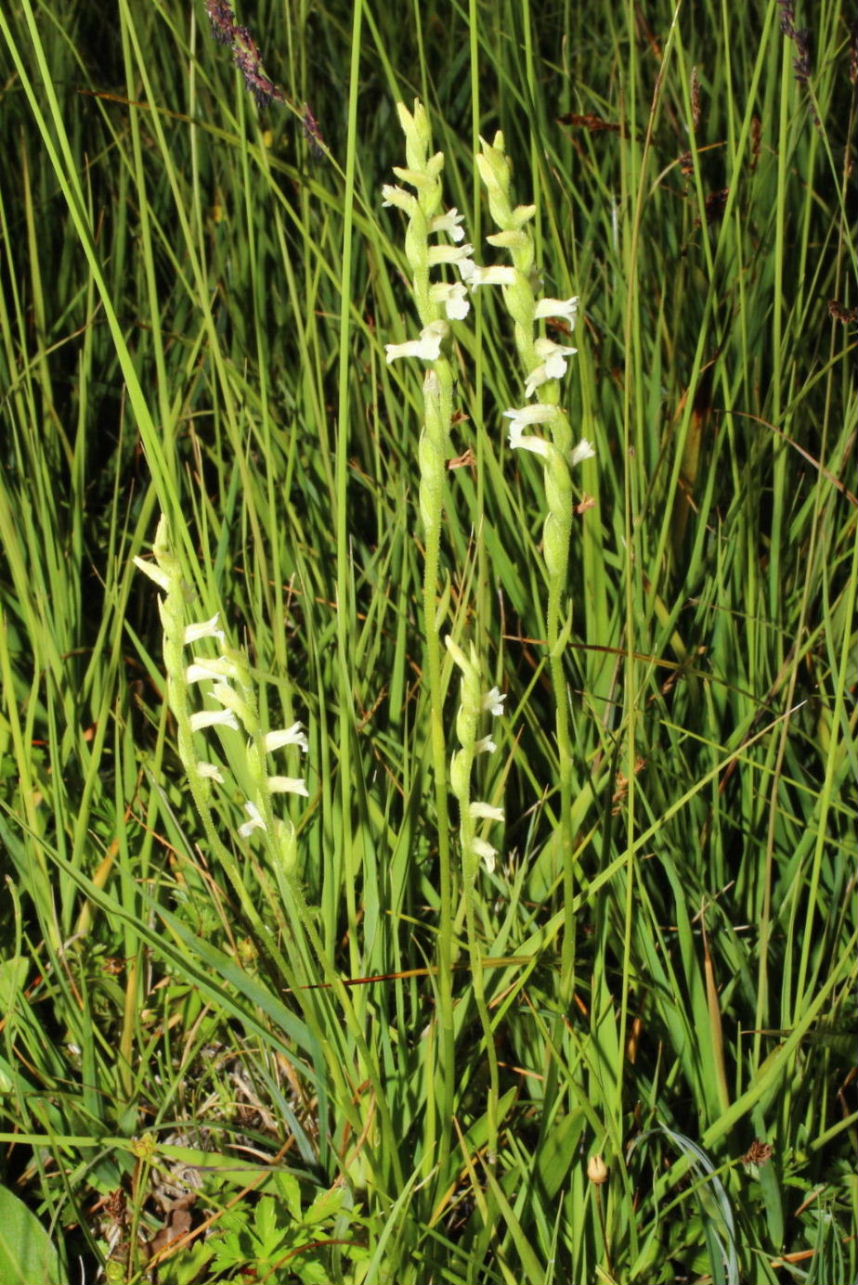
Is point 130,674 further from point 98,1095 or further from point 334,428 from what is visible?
point 98,1095

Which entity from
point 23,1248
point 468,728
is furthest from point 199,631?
point 23,1248

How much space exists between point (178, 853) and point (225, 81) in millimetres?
1880

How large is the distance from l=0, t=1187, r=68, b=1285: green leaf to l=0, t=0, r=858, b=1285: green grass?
5cm

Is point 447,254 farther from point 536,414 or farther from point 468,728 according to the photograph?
point 468,728

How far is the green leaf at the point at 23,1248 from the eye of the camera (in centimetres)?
134

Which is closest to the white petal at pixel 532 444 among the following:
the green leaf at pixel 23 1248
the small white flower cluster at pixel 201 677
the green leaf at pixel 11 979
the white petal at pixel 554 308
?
the white petal at pixel 554 308

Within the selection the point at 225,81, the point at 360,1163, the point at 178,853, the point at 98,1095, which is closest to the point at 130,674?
the point at 178,853

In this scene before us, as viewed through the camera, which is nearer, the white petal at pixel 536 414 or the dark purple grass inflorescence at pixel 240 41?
the white petal at pixel 536 414

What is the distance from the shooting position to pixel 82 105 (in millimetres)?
2729

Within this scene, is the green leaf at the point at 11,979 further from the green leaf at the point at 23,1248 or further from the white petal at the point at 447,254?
the white petal at the point at 447,254

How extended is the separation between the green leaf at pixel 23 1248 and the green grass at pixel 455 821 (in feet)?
0.17

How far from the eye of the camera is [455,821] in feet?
5.48

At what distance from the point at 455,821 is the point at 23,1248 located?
2.50 ft

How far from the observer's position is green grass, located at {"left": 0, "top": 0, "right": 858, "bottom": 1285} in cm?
129
